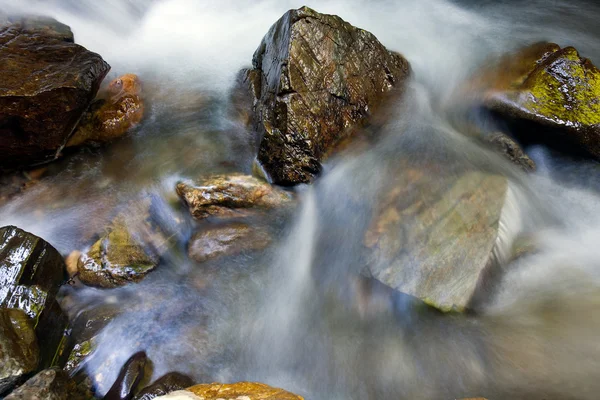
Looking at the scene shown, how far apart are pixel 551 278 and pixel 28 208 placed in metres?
6.69

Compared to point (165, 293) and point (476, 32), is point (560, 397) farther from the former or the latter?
point (476, 32)

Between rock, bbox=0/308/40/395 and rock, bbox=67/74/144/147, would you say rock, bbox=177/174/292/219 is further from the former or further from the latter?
rock, bbox=0/308/40/395

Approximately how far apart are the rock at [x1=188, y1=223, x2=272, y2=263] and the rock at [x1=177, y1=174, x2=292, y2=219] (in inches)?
8.6

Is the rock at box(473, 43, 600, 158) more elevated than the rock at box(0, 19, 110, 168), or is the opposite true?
the rock at box(473, 43, 600, 158)

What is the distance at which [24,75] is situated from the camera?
4.82 meters

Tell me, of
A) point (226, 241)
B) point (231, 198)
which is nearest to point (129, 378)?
point (226, 241)

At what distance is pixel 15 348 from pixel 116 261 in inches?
53.8

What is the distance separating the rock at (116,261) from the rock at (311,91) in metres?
1.99

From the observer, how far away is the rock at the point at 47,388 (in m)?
2.86

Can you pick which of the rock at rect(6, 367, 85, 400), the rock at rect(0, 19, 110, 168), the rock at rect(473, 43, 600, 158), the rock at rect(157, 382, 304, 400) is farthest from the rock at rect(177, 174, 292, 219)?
the rock at rect(473, 43, 600, 158)

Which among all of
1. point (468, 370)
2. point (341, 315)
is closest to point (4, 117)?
point (341, 315)

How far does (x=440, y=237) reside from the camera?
12.8 ft

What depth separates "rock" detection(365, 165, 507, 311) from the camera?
12.3 feet

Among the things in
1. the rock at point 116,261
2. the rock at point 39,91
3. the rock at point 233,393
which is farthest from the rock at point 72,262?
the rock at point 233,393
